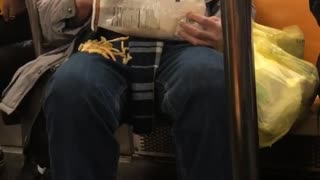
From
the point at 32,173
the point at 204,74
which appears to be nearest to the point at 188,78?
the point at 204,74

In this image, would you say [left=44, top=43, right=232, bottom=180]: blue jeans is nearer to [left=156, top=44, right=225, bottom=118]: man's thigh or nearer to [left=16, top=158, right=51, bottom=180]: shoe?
[left=156, top=44, right=225, bottom=118]: man's thigh

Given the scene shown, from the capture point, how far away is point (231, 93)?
0.82 metres

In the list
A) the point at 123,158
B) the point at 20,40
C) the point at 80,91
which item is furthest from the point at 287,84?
the point at 20,40

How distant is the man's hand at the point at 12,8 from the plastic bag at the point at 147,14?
227mm

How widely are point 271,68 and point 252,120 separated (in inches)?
23.3

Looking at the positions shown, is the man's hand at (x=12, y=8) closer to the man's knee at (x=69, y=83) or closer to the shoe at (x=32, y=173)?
the man's knee at (x=69, y=83)

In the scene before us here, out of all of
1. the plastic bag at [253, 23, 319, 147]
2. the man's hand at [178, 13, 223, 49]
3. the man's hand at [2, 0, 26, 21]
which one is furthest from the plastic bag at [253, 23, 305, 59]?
the man's hand at [2, 0, 26, 21]

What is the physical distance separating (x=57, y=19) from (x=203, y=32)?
1.31 feet

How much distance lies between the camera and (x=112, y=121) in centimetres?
127

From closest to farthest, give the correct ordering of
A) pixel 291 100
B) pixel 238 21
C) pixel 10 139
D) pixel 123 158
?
pixel 238 21 < pixel 291 100 < pixel 123 158 < pixel 10 139

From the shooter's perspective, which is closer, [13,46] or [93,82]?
[93,82]

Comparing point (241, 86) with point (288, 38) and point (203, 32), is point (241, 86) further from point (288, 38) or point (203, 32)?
point (288, 38)

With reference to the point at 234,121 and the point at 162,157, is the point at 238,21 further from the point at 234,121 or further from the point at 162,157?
the point at 162,157

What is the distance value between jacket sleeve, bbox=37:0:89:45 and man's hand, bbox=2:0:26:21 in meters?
0.06
